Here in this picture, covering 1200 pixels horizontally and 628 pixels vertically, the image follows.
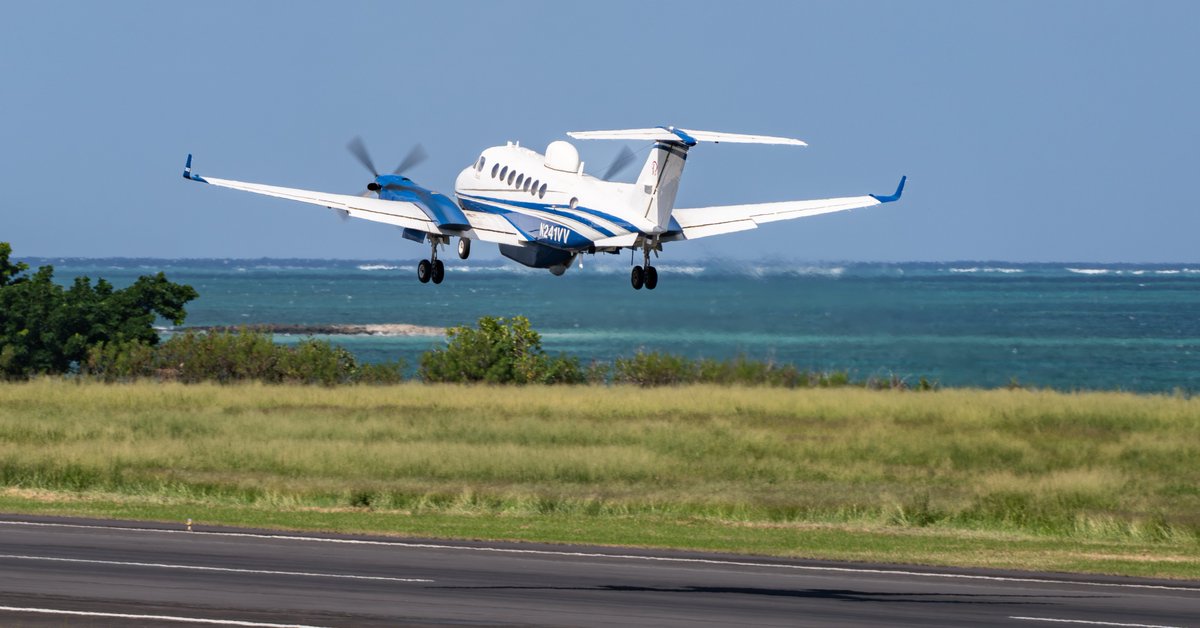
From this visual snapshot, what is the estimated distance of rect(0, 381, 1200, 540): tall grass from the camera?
4012 cm

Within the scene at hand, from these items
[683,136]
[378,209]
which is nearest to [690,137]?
[683,136]

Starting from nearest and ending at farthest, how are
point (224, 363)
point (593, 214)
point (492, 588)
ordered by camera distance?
point (492, 588) < point (593, 214) < point (224, 363)

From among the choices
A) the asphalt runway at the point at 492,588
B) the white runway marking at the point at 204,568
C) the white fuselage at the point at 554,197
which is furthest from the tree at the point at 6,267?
the white runway marking at the point at 204,568

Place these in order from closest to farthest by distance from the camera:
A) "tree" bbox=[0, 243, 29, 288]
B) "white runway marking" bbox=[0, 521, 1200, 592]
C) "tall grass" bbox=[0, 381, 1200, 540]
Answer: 1. "white runway marking" bbox=[0, 521, 1200, 592]
2. "tall grass" bbox=[0, 381, 1200, 540]
3. "tree" bbox=[0, 243, 29, 288]

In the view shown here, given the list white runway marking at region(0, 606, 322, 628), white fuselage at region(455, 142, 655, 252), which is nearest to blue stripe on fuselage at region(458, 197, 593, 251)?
white fuselage at region(455, 142, 655, 252)

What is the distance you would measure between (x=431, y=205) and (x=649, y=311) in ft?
104

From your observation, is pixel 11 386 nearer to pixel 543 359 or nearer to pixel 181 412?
pixel 181 412

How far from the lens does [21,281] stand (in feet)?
260

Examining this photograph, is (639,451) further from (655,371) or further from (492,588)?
(655,371)

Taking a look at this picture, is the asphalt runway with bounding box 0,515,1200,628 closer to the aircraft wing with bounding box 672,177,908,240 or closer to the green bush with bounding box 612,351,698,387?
the aircraft wing with bounding box 672,177,908,240

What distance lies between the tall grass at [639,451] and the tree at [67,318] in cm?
788

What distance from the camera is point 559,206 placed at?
118 ft

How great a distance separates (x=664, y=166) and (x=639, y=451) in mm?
15810

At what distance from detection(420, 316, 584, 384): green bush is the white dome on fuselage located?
35.4 m
